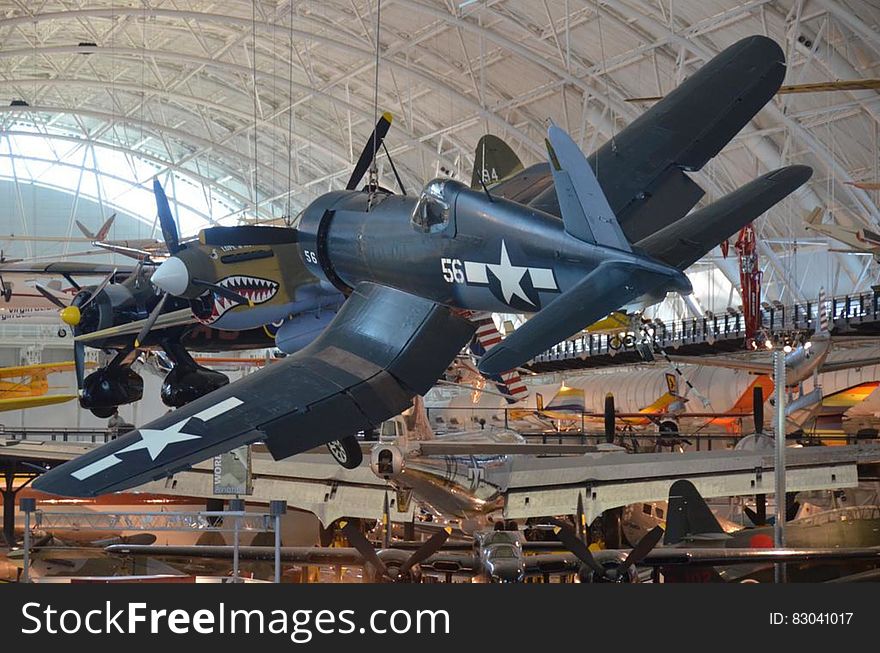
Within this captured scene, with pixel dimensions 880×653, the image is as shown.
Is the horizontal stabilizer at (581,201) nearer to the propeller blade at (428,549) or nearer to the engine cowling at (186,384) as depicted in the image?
the engine cowling at (186,384)

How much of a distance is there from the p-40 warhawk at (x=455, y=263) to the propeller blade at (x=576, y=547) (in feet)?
16.0

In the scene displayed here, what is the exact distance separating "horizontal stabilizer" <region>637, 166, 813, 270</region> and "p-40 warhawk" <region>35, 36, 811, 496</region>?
1 centimetres

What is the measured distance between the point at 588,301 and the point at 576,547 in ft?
20.7

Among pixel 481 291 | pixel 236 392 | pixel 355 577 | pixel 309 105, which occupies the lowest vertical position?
pixel 355 577

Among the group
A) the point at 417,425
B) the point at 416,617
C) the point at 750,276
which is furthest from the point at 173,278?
the point at 750,276

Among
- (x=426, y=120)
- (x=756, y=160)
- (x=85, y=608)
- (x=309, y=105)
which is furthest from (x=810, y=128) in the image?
(x=85, y=608)

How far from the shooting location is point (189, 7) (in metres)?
36.9

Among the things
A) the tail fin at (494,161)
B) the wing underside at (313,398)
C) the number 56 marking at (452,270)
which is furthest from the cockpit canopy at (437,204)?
the tail fin at (494,161)

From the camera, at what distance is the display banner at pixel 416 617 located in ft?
15.8

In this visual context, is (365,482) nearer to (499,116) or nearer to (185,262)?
(185,262)

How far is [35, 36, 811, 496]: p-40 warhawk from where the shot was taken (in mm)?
5785

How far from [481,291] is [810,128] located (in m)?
27.6

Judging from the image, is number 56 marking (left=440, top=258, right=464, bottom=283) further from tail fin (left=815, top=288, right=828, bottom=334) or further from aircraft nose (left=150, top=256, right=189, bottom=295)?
tail fin (left=815, top=288, right=828, bottom=334)

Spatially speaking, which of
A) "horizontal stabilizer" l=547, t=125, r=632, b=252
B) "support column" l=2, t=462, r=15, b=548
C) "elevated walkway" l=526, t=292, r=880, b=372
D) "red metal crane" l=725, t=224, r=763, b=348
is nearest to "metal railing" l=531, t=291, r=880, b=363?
"elevated walkway" l=526, t=292, r=880, b=372
